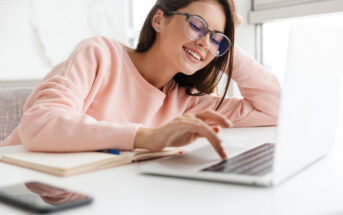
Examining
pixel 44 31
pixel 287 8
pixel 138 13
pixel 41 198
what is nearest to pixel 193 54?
pixel 41 198

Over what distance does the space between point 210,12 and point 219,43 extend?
9 centimetres

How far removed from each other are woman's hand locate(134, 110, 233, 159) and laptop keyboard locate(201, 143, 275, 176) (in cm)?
3

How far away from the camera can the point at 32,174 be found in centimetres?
A: 71

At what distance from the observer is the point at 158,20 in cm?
127

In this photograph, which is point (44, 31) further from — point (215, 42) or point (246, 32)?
point (215, 42)

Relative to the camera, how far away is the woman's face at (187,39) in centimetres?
116

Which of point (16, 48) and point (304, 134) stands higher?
point (16, 48)

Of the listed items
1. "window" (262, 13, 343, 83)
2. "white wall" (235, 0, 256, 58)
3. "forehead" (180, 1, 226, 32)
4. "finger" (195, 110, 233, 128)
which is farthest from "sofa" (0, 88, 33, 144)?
"window" (262, 13, 343, 83)

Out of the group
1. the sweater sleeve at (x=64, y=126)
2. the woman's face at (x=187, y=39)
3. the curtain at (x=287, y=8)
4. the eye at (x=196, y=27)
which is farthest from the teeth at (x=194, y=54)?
the curtain at (x=287, y=8)

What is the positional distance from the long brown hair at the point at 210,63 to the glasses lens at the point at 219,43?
0.23 ft

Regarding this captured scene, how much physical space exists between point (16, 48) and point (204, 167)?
1.67 m

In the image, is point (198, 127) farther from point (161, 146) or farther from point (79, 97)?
point (79, 97)

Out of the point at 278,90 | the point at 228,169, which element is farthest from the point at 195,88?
the point at 228,169

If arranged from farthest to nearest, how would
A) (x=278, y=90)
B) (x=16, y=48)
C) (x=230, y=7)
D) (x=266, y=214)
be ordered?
(x=16, y=48)
(x=278, y=90)
(x=230, y=7)
(x=266, y=214)
